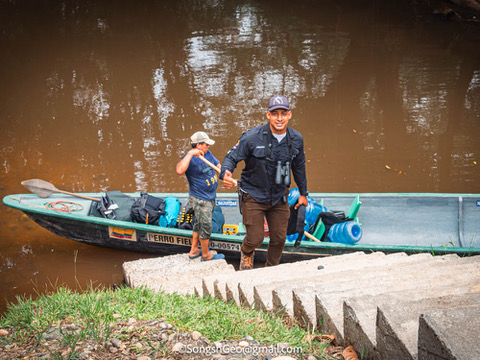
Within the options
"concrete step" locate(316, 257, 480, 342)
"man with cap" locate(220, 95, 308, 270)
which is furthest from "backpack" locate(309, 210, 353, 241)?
"concrete step" locate(316, 257, 480, 342)

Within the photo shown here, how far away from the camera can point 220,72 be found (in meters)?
14.1

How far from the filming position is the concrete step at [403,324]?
188cm

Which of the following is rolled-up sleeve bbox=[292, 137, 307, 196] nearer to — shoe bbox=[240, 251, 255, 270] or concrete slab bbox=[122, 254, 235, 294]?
shoe bbox=[240, 251, 255, 270]

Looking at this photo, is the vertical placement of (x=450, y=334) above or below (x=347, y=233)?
above

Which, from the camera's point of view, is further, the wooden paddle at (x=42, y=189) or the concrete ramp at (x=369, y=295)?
the wooden paddle at (x=42, y=189)

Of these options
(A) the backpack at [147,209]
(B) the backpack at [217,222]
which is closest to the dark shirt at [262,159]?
(B) the backpack at [217,222]

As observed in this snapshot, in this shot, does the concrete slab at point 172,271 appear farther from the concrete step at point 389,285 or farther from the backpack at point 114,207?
the concrete step at point 389,285

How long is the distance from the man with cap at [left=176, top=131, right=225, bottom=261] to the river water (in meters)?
1.71

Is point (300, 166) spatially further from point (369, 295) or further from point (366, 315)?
point (366, 315)

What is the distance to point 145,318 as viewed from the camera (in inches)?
125

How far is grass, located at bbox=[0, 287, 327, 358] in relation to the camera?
2820 mm

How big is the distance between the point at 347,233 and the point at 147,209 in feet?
9.14

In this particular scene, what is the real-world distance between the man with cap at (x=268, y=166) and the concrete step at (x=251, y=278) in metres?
0.59

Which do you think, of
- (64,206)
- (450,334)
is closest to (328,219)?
(64,206)
